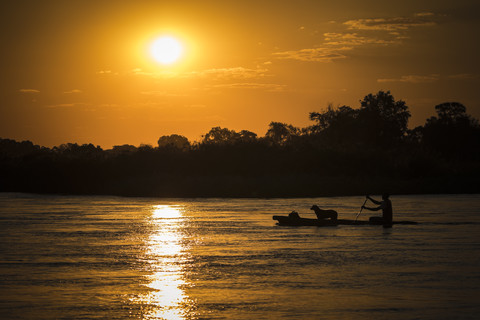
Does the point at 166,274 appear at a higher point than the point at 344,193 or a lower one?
lower

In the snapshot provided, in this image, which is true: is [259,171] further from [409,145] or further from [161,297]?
[161,297]

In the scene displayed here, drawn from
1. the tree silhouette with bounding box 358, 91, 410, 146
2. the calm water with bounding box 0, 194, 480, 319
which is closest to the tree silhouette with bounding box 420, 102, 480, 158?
the tree silhouette with bounding box 358, 91, 410, 146

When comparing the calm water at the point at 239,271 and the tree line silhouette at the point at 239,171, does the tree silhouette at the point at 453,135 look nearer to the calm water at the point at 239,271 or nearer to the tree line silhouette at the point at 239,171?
the tree line silhouette at the point at 239,171

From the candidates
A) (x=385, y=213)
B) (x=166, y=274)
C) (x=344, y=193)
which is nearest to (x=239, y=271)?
(x=166, y=274)

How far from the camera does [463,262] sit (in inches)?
823

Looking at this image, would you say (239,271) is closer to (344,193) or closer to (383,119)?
(344,193)

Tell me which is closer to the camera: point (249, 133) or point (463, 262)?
point (463, 262)

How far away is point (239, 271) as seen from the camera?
1952 cm

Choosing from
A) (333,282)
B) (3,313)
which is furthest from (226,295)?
(3,313)

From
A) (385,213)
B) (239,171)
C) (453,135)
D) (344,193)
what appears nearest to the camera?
(385,213)

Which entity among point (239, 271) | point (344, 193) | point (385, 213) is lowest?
point (239, 271)

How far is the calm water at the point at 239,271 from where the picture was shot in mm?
→ 14344

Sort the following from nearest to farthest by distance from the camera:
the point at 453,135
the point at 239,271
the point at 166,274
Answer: the point at 166,274 → the point at 239,271 → the point at 453,135

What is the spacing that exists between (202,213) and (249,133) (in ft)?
466
